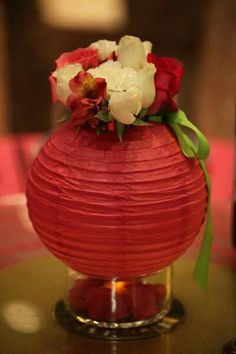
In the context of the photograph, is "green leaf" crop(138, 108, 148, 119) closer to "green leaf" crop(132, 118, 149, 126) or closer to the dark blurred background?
"green leaf" crop(132, 118, 149, 126)

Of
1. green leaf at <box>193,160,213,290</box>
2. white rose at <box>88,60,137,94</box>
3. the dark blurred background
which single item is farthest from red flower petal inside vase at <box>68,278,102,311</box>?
the dark blurred background

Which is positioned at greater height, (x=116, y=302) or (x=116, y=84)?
(x=116, y=84)

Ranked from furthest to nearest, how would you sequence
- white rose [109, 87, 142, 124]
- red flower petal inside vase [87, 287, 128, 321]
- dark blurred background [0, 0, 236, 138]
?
dark blurred background [0, 0, 236, 138] < red flower petal inside vase [87, 287, 128, 321] < white rose [109, 87, 142, 124]

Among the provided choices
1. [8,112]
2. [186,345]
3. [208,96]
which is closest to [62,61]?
[186,345]

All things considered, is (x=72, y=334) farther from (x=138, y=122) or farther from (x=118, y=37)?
(x=118, y=37)

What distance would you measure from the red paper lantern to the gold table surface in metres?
A: 0.08

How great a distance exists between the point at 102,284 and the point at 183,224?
0.13 metres

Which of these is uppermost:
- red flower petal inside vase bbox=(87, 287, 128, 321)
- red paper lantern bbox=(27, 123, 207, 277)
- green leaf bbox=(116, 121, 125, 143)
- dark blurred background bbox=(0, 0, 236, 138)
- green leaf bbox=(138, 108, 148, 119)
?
green leaf bbox=(138, 108, 148, 119)

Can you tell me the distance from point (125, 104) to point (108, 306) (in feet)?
0.81

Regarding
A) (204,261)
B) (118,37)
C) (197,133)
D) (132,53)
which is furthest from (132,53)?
(118,37)

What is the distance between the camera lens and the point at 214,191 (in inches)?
49.3

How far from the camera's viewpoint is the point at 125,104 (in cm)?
75

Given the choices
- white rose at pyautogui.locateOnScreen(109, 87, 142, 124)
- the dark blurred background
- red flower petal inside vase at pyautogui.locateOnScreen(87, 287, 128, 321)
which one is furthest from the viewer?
the dark blurred background

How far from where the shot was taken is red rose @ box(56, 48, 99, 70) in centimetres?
83
